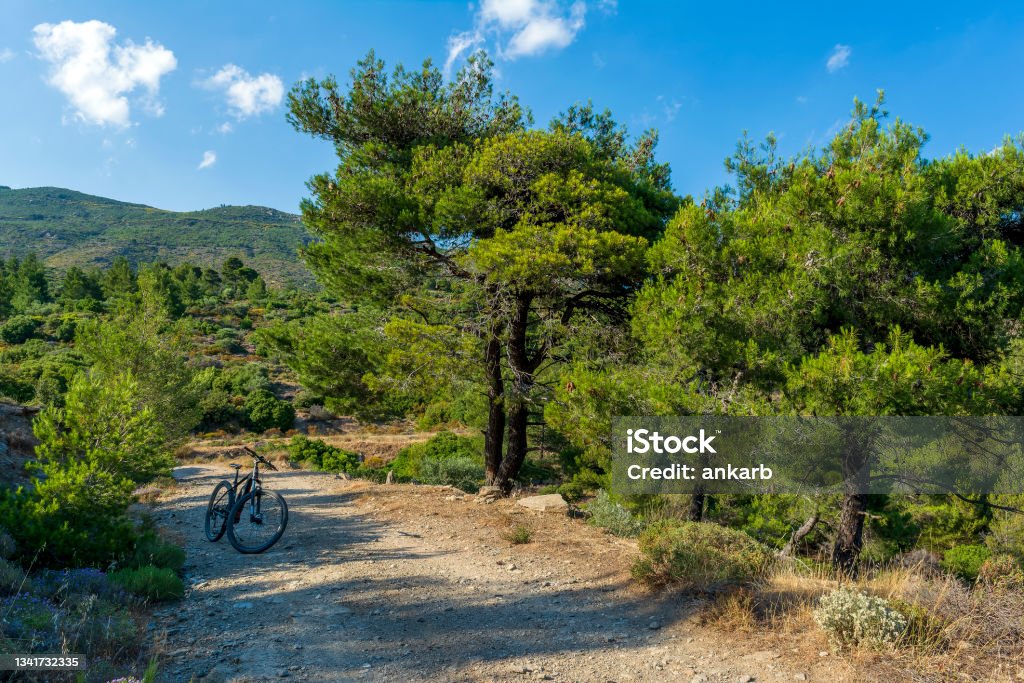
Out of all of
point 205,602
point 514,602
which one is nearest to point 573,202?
point 514,602

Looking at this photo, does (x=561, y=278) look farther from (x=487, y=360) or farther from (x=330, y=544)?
(x=330, y=544)

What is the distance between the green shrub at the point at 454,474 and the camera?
15859 millimetres

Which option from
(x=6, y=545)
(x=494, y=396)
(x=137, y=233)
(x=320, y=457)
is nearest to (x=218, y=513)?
(x=6, y=545)

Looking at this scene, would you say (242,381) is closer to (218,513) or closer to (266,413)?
(266,413)

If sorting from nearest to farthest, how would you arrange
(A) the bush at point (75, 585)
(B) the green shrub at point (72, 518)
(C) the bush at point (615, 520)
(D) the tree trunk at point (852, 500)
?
(A) the bush at point (75, 585), (B) the green shrub at point (72, 518), (D) the tree trunk at point (852, 500), (C) the bush at point (615, 520)

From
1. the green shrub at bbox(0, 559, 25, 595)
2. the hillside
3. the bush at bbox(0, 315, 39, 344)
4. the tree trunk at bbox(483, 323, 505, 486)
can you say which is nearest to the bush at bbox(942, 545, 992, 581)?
the tree trunk at bbox(483, 323, 505, 486)

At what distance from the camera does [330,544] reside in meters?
7.84

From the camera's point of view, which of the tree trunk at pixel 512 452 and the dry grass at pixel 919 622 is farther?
the tree trunk at pixel 512 452

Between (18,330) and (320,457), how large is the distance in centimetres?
3578

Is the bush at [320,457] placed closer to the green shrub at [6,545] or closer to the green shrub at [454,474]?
the green shrub at [454,474]

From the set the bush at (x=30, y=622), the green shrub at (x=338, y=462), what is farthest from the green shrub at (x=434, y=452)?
the bush at (x=30, y=622)

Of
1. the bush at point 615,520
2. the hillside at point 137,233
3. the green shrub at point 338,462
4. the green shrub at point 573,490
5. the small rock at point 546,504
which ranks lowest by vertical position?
the green shrub at point 338,462

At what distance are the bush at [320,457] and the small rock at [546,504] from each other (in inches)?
582

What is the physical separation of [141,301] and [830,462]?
1957 cm
